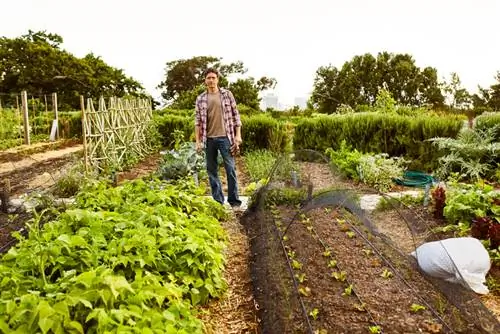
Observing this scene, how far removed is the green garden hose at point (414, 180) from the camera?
6.63 meters

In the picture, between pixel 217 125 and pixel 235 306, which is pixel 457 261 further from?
pixel 217 125

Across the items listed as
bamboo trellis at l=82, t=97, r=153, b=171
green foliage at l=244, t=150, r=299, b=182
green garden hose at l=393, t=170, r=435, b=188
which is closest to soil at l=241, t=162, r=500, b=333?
green foliage at l=244, t=150, r=299, b=182

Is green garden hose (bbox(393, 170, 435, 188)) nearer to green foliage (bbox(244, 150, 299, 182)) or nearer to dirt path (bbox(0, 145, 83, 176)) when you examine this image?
green foliage (bbox(244, 150, 299, 182))

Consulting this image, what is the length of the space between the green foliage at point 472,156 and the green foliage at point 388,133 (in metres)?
0.49

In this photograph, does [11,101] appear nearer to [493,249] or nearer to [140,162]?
[140,162]

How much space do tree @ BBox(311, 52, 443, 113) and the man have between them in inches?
1272

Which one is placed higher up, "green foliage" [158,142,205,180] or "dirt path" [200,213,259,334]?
"green foliage" [158,142,205,180]

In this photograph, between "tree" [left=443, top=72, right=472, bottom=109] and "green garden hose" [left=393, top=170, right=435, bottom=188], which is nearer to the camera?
"green garden hose" [left=393, top=170, right=435, bottom=188]

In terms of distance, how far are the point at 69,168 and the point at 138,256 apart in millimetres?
4266

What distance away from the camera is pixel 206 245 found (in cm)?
310

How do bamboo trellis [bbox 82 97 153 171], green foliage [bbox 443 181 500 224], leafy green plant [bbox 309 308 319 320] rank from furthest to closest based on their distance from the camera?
bamboo trellis [bbox 82 97 153 171]
green foliage [bbox 443 181 500 224]
leafy green plant [bbox 309 308 319 320]

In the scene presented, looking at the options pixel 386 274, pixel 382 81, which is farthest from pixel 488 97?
pixel 386 274

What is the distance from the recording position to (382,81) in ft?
123

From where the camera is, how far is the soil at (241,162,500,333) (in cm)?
250
